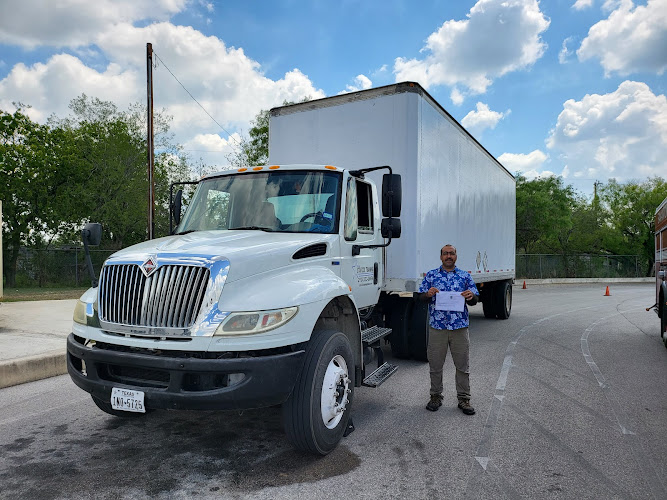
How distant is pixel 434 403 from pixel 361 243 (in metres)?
1.87

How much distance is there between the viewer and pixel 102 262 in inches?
1091

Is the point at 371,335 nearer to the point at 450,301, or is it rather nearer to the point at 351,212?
the point at 450,301

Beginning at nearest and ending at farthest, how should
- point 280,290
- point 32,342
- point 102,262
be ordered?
point 280,290
point 32,342
point 102,262

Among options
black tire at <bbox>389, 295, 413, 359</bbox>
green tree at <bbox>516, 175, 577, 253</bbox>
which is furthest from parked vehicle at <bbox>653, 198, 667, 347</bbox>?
green tree at <bbox>516, 175, 577, 253</bbox>

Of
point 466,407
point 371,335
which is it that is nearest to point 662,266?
point 466,407

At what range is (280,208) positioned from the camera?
507 cm

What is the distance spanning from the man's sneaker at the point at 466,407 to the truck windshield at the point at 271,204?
7.51 ft

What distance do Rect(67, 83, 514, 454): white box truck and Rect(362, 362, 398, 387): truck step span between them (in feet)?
0.07

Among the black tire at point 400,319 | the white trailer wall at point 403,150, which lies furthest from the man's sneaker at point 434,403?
the black tire at point 400,319

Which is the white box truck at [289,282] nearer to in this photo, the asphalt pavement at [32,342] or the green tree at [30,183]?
the asphalt pavement at [32,342]

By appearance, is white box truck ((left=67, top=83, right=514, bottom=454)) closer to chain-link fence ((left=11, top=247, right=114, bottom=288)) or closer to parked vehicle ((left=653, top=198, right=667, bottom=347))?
parked vehicle ((left=653, top=198, right=667, bottom=347))

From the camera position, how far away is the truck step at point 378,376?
5105 millimetres

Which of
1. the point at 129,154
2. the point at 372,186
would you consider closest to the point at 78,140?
the point at 129,154

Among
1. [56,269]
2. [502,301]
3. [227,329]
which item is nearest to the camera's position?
[227,329]
